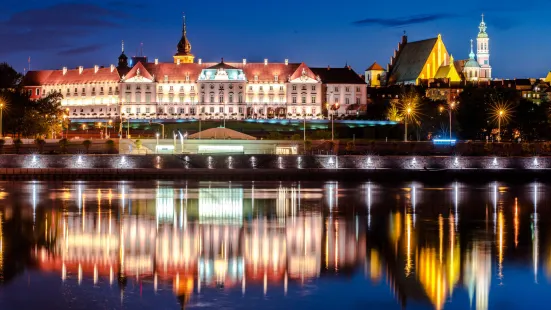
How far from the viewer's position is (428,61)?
183000mm

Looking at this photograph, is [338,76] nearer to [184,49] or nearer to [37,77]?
[184,49]

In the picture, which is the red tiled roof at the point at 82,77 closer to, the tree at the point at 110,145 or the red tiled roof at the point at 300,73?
the red tiled roof at the point at 300,73

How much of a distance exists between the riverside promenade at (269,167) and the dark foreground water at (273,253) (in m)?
18.3

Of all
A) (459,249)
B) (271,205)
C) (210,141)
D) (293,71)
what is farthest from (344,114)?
(459,249)

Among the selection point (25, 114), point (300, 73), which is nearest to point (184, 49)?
point (300, 73)

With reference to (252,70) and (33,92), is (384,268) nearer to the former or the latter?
(252,70)

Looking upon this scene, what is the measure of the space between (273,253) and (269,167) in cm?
4235

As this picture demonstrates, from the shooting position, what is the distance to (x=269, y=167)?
67.2m

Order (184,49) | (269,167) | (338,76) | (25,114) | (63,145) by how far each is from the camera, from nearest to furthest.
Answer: (269,167) < (63,145) < (25,114) < (338,76) < (184,49)

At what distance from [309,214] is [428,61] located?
15138 cm

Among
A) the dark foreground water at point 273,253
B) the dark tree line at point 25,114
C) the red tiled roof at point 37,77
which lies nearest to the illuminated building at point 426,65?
the red tiled roof at point 37,77

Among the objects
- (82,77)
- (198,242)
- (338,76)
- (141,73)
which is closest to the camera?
(198,242)

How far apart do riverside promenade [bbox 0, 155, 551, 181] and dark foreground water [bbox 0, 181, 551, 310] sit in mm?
18313

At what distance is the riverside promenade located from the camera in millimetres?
62156
